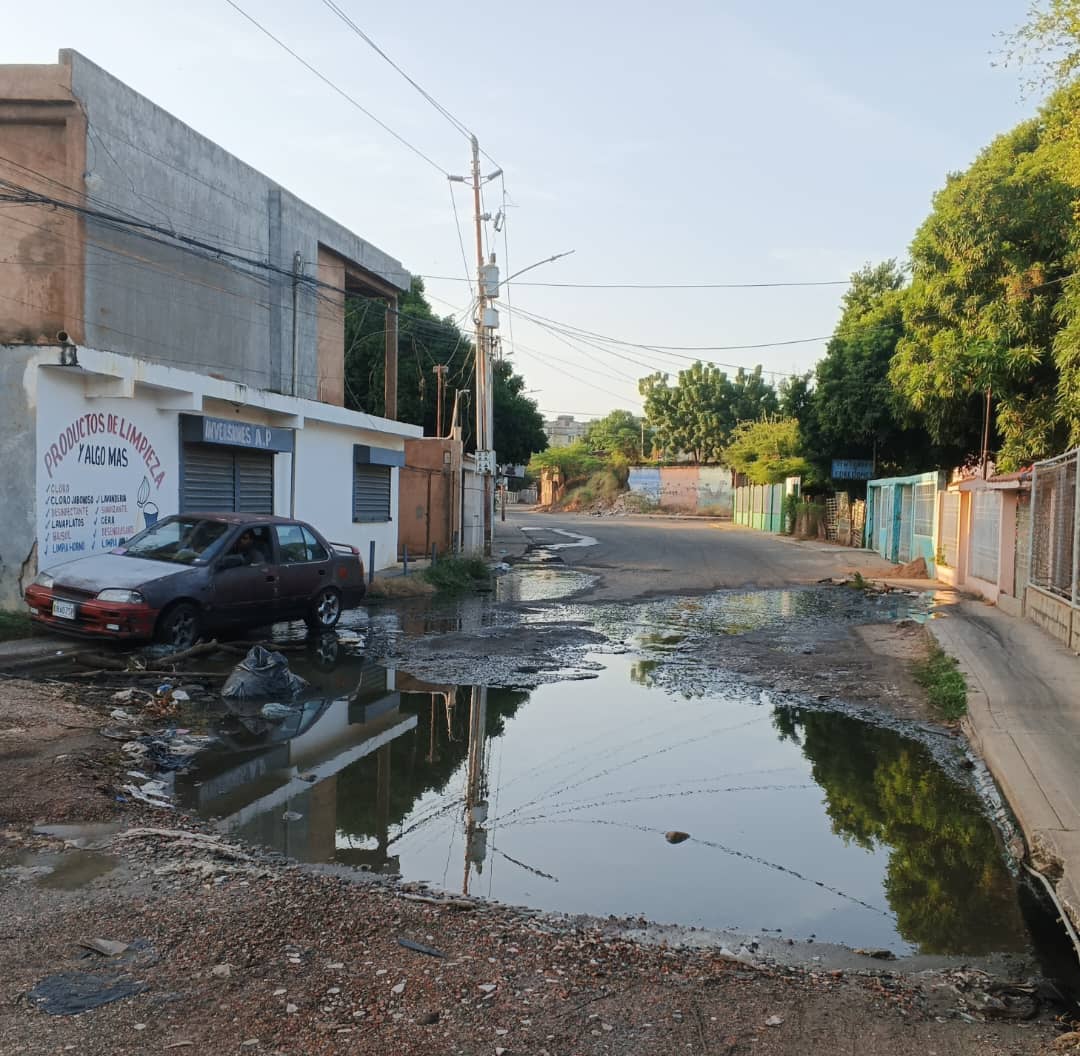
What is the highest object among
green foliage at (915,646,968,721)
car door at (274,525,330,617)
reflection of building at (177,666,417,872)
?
car door at (274,525,330,617)

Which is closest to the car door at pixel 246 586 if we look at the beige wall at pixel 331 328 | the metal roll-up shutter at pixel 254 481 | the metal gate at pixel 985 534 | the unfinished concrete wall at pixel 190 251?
the unfinished concrete wall at pixel 190 251

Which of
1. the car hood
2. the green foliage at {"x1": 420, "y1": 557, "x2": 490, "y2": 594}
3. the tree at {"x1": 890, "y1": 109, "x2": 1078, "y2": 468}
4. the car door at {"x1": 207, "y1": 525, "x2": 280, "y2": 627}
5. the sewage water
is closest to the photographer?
the sewage water

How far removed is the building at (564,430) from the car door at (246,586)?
14564 centimetres

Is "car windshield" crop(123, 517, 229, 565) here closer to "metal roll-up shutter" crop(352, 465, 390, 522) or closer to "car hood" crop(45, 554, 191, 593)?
"car hood" crop(45, 554, 191, 593)

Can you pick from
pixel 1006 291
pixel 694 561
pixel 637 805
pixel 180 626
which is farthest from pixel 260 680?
pixel 694 561

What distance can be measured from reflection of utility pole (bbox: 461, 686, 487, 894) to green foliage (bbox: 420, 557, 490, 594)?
35.6 ft

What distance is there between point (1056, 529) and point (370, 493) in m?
14.3

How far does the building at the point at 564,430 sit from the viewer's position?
535 ft

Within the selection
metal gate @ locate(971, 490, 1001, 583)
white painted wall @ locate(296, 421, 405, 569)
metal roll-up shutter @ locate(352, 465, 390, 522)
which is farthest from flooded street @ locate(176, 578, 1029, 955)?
A: metal roll-up shutter @ locate(352, 465, 390, 522)

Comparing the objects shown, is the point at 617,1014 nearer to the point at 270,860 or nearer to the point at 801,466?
the point at 270,860

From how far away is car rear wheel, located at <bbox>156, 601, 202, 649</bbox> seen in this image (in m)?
10.5

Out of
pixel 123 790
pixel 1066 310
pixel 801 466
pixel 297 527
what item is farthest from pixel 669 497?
pixel 123 790

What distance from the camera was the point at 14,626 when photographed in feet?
37.8

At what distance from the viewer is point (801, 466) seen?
160 feet
